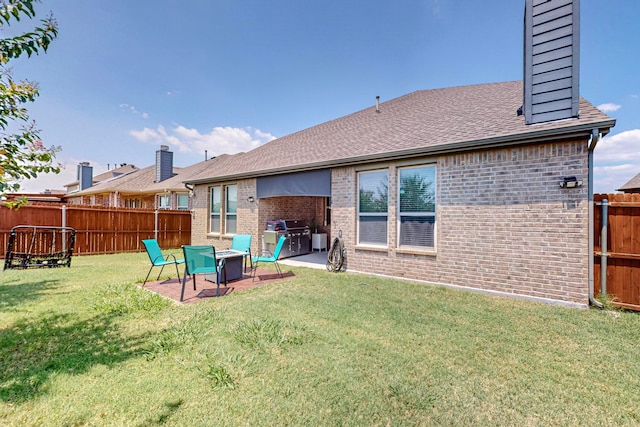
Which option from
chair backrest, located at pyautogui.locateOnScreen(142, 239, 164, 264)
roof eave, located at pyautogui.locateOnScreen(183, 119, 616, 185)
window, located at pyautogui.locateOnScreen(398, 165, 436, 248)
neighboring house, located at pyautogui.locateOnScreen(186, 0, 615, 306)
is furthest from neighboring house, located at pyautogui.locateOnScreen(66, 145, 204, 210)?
window, located at pyautogui.locateOnScreen(398, 165, 436, 248)

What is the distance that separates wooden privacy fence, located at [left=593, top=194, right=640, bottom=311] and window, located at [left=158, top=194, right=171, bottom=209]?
66.5ft

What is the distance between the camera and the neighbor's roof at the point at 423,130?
5.29m

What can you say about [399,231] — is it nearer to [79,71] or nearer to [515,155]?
[515,155]

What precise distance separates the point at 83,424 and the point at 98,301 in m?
3.85

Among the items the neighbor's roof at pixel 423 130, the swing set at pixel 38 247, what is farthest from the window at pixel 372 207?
the swing set at pixel 38 247

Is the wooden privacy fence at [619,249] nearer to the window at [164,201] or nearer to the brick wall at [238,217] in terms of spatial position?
the brick wall at [238,217]

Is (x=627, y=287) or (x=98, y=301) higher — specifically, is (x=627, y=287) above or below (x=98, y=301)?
above

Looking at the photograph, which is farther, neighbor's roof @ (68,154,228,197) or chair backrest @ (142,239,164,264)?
neighbor's roof @ (68,154,228,197)

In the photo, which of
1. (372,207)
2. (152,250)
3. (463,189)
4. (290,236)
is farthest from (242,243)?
(463,189)

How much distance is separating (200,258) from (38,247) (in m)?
9.06

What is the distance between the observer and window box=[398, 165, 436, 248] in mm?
6594

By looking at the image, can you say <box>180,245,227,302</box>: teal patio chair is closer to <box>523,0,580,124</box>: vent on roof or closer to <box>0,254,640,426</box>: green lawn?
<box>0,254,640,426</box>: green lawn

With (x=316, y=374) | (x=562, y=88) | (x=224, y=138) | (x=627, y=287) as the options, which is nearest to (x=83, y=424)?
(x=316, y=374)

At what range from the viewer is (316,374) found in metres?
2.84
